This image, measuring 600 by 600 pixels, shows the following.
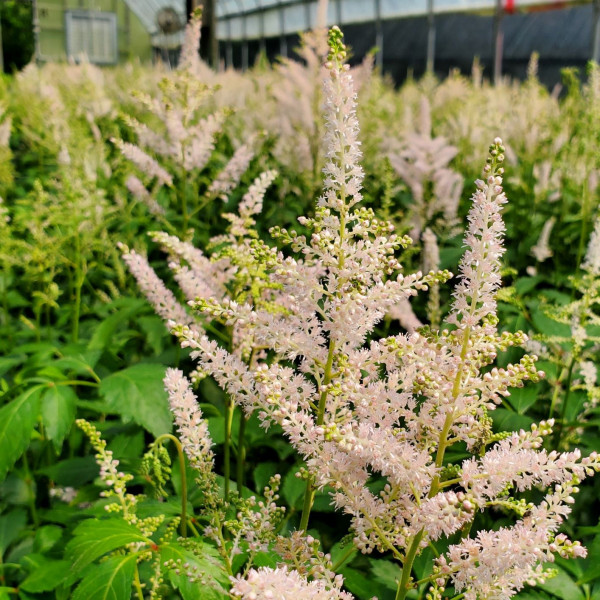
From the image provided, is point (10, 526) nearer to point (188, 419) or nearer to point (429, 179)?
point (188, 419)

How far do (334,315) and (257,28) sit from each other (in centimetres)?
3606

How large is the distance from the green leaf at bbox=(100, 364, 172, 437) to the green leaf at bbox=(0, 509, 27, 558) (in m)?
0.76

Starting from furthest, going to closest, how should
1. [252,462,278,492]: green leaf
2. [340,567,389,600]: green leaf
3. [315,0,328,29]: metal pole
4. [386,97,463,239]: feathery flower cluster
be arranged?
[315,0,328,29]: metal pole < [386,97,463,239]: feathery flower cluster < [252,462,278,492]: green leaf < [340,567,389,600]: green leaf

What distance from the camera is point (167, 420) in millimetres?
1870

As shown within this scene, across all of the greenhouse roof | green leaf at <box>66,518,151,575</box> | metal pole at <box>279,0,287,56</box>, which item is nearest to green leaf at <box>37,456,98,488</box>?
green leaf at <box>66,518,151,575</box>

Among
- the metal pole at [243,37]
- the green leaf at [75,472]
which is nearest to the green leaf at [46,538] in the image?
the green leaf at [75,472]

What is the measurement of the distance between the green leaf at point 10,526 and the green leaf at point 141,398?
757mm

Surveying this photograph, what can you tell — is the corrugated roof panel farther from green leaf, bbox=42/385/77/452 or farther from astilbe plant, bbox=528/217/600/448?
green leaf, bbox=42/385/77/452

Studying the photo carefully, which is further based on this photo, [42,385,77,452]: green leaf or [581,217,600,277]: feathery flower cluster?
[581,217,600,277]: feathery flower cluster

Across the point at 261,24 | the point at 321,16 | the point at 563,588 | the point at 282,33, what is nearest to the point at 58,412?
the point at 563,588

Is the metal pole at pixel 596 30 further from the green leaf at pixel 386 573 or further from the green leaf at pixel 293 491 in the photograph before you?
the green leaf at pixel 386 573

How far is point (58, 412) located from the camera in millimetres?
1821

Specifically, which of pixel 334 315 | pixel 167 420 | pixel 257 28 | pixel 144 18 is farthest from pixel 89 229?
pixel 144 18

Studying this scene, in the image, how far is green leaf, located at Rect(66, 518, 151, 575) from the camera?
1.21m
